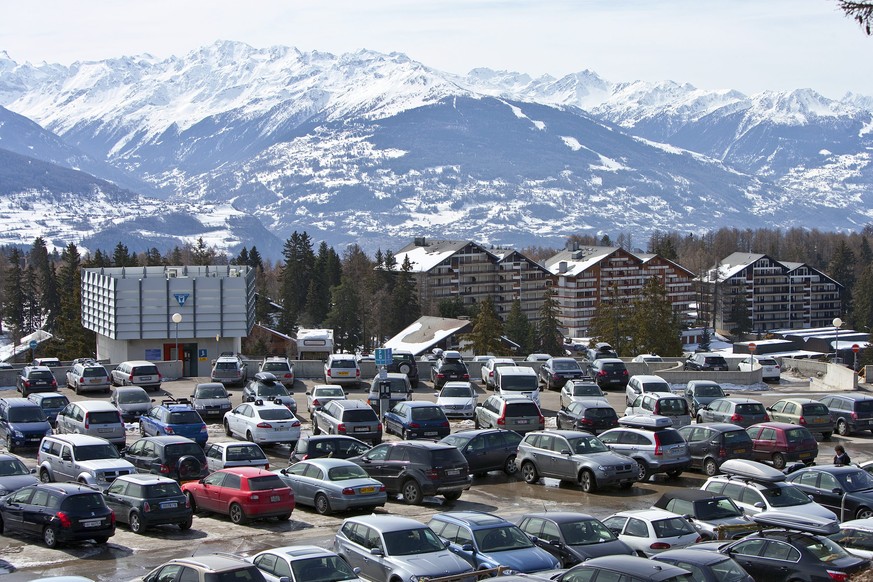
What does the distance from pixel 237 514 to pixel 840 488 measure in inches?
506

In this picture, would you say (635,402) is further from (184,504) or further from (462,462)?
(184,504)

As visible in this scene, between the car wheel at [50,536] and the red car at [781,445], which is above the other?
the red car at [781,445]

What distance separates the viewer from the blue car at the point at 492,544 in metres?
19.3

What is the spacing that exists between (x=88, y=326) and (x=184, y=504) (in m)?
55.9

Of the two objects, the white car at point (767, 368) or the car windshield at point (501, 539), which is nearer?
the car windshield at point (501, 539)

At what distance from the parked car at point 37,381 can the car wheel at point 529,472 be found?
23.9 m

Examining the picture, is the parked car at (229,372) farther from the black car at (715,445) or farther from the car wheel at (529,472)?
the black car at (715,445)

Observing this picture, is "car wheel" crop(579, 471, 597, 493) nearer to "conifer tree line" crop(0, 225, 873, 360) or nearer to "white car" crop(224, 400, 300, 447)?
"white car" crop(224, 400, 300, 447)

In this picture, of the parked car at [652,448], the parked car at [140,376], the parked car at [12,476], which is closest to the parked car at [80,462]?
the parked car at [12,476]

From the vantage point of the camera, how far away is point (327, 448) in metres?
29.7

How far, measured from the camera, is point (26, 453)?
113ft

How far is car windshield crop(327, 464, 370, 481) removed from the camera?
85.9 ft

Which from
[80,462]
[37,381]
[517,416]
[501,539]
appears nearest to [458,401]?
[517,416]

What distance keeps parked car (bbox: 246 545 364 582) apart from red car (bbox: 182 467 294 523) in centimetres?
Result: 651
